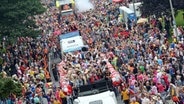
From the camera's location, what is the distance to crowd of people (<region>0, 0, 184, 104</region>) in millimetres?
29828

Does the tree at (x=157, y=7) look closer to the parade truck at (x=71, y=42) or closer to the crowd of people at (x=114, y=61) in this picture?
the crowd of people at (x=114, y=61)

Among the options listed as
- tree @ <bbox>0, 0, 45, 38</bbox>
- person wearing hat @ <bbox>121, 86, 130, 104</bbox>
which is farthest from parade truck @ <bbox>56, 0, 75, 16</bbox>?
person wearing hat @ <bbox>121, 86, 130, 104</bbox>

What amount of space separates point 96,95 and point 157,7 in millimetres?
24286

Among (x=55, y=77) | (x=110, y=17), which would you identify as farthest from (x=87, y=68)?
(x=110, y=17)

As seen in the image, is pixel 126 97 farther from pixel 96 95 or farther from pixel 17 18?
pixel 17 18

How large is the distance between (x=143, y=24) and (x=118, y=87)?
1930 centimetres

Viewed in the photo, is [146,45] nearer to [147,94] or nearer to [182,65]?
[182,65]

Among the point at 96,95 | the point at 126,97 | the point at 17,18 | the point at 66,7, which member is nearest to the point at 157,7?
the point at 17,18

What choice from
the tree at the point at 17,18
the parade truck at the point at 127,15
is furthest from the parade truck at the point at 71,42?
the parade truck at the point at 127,15

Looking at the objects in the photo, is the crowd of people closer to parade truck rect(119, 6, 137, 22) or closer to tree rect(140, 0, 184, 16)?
parade truck rect(119, 6, 137, 22)

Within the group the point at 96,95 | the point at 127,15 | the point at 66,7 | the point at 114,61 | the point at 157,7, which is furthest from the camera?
the point at 66,7

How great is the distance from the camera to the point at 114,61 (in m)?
38.7

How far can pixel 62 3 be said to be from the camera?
235ft

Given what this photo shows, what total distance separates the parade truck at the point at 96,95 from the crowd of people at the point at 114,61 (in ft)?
4.73
